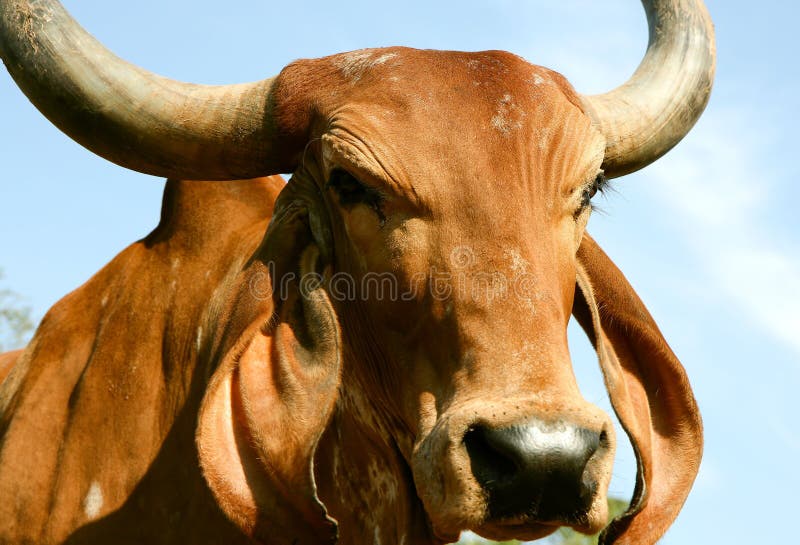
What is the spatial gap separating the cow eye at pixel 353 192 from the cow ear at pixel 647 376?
107cm

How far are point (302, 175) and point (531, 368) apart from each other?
1.58 m

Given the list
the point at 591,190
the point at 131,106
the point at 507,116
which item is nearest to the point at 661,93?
the point at 591,190

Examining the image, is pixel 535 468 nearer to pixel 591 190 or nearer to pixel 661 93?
pixel 591 190

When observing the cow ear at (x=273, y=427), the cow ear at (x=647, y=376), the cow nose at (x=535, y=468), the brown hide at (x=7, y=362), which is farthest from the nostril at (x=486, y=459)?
the brown hide at (x=7, y=362)

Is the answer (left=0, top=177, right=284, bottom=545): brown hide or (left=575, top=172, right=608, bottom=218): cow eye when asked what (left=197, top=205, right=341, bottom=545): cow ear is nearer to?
(left=0, top=177, right=284, bottom=545): brown hide

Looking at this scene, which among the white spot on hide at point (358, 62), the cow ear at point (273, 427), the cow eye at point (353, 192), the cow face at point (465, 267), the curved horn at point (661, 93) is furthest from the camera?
the curved horn at point (661, 93)

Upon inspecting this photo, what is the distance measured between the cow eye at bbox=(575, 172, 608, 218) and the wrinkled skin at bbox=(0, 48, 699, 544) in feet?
0.08

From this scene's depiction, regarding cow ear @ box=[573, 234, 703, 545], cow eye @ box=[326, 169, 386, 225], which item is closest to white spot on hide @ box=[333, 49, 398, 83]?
cow eye @ box=[326, 169, 386, 225]

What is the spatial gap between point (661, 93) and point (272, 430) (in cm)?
255

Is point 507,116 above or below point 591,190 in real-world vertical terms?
above

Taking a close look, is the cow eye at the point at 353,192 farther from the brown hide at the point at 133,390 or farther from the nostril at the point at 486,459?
the nostril at the point at 486,459

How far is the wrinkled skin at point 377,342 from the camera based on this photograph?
420 cm

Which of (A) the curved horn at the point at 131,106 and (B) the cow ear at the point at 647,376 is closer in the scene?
(A) the curved horn at the point at 131,106

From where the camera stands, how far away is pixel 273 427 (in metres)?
4.60
